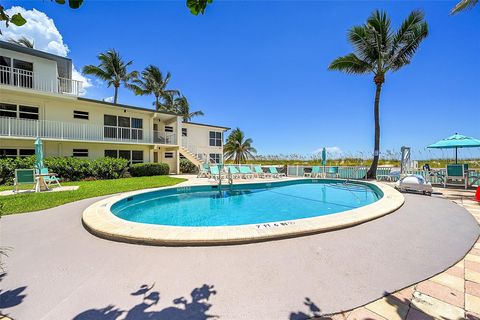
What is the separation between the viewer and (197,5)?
5.84 feet

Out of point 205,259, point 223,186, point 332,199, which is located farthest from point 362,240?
point 223,186

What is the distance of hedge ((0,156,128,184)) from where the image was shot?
1138cm

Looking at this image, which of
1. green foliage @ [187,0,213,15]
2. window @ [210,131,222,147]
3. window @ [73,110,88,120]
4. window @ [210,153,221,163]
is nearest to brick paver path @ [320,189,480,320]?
green foliage @ [187,0,213,15]

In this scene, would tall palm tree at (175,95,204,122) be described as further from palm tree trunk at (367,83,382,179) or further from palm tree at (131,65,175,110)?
palm tree trunk at (367,83,382,179)

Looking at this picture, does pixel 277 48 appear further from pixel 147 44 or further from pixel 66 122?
pixel 66 122

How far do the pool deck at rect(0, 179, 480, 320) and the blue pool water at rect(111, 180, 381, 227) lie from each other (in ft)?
9.57

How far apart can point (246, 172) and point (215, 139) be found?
955cm

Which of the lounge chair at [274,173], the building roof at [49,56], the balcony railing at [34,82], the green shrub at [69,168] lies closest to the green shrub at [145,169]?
the green shrub at [69,168]

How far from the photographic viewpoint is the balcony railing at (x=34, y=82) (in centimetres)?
Answer: 1268

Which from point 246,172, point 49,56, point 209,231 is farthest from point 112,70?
point 209,231

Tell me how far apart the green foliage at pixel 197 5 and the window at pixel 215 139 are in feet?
→ 72.6

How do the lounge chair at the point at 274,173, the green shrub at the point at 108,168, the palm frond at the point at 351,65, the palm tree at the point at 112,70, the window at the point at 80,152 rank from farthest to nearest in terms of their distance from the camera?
1. the palm tree at the point at 112,70
2. the lounge chair at the point at 274,173
3. the window at the point at 80,152
4. the palm frond at the point at 351,65
5. the green shrub at the point at 108,168

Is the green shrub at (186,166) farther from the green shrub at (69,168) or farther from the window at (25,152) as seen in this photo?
the window at (25,152)

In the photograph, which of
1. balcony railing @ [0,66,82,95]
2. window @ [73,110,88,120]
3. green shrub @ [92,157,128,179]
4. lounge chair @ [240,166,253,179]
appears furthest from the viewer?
lounge chair @ [240,166,253,179]
